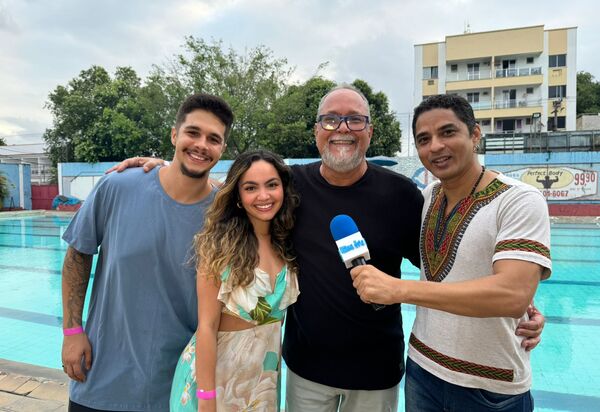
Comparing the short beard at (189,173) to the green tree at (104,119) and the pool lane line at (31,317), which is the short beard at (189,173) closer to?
the pool lane line at (31,317)

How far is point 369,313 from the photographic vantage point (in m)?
2.21

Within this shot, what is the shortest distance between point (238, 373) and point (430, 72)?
135ft

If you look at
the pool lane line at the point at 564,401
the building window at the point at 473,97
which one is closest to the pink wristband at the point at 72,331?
the pool lane line at the point at 564,401

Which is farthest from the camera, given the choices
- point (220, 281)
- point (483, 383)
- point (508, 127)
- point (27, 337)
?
point (508, 127)

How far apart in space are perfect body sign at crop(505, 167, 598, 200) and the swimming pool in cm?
700

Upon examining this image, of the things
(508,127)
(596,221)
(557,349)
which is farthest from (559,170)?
(508,127)

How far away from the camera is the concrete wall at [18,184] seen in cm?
2500

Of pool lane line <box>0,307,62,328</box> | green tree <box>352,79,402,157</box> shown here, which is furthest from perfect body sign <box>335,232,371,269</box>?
green tree <box>352,79,402,157</box>

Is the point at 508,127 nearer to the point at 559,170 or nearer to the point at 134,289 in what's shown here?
the point at 559,170

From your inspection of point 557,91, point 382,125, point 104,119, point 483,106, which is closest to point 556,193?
point 382,125

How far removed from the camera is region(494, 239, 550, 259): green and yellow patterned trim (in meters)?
1.53

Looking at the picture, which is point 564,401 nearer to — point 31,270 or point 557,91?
point 31,270

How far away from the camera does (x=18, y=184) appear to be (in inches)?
1013

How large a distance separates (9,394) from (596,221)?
1999 centimetres
